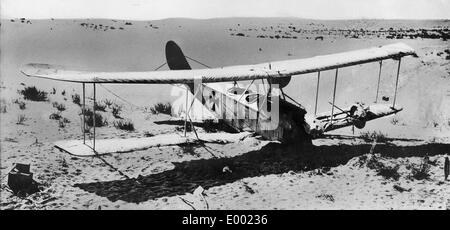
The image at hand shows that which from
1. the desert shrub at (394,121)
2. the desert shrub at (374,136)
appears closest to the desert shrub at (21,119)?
the desert shrub at (374,136)

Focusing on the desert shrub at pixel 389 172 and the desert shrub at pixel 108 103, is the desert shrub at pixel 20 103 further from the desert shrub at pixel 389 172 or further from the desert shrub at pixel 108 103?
the desert shrub at pixel 389 172

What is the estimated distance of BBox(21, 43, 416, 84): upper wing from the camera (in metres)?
8.77

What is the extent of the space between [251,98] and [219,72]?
4.63ft

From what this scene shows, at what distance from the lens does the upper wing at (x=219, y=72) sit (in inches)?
345

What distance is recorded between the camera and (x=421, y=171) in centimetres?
948

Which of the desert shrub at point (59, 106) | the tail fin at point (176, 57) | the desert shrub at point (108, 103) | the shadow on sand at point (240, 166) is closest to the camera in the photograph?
the shadow on sand at point (240, 166)

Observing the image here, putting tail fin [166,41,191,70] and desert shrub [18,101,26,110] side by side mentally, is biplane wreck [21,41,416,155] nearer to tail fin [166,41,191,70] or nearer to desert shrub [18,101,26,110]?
tail fin [166,41,191,70]

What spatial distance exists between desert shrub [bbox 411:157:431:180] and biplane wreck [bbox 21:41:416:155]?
248 cm

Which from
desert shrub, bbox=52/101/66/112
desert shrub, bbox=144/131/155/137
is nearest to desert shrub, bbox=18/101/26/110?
desert shrub, bbox=52/101/66/112

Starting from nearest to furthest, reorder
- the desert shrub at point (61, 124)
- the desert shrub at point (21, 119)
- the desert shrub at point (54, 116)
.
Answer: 1. the desert shrub at point (21, 119)
2. the desert shrub at point (61, 124)
3. the desert shrub at point (54, 116)

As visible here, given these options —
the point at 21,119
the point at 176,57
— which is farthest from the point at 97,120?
the point at 176,57

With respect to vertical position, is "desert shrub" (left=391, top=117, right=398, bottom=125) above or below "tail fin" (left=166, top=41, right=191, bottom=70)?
below
